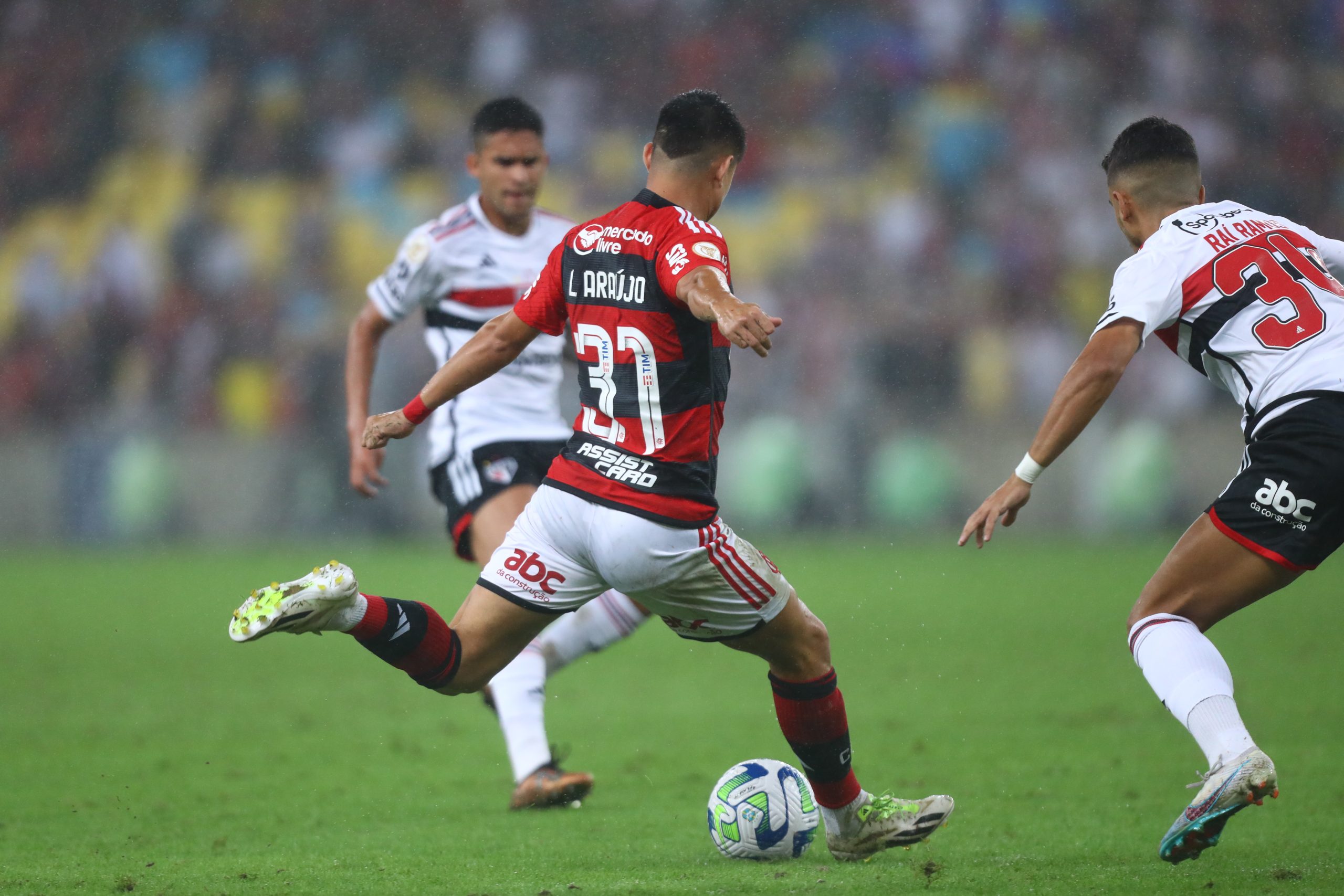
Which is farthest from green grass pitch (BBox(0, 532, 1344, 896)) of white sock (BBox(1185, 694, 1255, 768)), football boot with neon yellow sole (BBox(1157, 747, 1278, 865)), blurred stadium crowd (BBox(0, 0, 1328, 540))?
blurred stadium crowd (BBox(0, 0, 1328, 540))

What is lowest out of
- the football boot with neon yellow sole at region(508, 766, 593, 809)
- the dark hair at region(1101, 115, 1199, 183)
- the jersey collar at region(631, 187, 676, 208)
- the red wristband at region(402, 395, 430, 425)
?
the football boot with neon yellow sole at region(508, 766, 593, 809)

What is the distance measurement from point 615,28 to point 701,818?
1537cm

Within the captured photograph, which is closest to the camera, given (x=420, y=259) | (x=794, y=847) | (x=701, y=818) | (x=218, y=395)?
(x=794, y=847)

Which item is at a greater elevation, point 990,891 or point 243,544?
point 243,544

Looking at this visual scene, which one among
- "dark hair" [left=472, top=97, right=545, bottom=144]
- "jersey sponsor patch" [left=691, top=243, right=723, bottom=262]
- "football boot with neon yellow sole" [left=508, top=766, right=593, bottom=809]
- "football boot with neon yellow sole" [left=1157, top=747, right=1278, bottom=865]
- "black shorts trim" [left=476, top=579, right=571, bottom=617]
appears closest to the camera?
"football boot with neon yellow sole" [left=1157, top=747, right=1278, bottom=865]

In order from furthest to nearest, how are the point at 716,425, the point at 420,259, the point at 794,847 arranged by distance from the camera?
the point at 420,259 → the point at 794,847 → the point at 716,425

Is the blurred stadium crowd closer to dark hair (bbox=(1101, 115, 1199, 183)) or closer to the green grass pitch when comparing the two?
the green grass pitch

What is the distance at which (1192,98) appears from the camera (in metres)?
17.8

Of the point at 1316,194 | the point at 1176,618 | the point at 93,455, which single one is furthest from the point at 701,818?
the point at 1316,194

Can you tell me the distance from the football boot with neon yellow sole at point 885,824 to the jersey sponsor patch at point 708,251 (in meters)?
1.79

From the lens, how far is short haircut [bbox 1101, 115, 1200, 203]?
14.5 ft

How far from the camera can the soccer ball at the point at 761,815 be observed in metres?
4.50

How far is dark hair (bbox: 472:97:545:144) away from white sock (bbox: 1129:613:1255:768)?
3573 mm

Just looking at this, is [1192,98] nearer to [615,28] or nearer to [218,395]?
[615,28]
